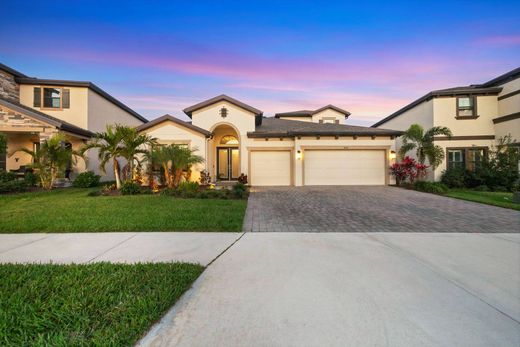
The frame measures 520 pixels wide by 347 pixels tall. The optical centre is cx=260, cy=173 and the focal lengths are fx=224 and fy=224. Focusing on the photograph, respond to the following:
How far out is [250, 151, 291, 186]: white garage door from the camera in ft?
50.6

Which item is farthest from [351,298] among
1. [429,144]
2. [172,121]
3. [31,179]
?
[31,179]

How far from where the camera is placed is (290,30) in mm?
12750

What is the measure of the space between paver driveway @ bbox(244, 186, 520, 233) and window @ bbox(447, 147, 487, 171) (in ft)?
29.3

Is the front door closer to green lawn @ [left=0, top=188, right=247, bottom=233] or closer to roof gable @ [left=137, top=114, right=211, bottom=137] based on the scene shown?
roof gable @ [left=137, top=114, right=211, bottom=137]

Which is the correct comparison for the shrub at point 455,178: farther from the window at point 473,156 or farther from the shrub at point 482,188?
the window at point 473,156

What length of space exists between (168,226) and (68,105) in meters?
16.6

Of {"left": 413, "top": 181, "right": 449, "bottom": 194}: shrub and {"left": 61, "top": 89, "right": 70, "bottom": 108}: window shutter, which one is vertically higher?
{"left": 61, "top": 89, "right": 70, "bottom": 108}: window shutter

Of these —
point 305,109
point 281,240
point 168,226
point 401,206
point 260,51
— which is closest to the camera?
point 281,240

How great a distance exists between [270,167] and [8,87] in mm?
18201

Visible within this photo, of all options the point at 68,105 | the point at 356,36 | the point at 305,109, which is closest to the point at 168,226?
the point at 356,36

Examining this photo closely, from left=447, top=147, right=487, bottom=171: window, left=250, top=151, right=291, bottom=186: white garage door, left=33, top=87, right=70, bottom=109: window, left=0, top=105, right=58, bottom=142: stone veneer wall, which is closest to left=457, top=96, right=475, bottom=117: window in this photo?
left=447, top=147, right=487, bottom=171: window

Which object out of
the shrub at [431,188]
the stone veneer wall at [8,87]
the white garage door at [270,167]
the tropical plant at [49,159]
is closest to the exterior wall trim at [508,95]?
the shrub at [431,188]

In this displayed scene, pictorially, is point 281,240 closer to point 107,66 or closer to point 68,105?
point 107,66

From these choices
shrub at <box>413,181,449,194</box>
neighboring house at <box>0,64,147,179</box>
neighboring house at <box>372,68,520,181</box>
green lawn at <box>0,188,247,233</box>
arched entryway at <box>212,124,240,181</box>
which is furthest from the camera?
arched entryway at <box>212,124,240,181</box>
